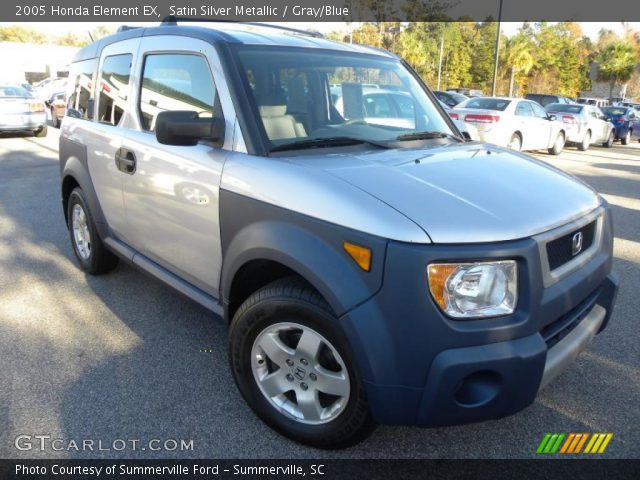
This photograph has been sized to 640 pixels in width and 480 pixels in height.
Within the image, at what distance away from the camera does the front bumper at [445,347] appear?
1.97 metres

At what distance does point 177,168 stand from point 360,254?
4.66ft

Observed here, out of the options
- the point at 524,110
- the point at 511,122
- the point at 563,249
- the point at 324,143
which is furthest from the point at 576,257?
the point at 524,110

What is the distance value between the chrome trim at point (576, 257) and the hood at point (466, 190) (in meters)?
0.03

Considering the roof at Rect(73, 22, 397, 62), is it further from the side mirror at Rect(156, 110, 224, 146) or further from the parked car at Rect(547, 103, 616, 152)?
the parked car at Rect(547, 103, 616, 152)

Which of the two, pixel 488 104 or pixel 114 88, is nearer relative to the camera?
pixel 114 88

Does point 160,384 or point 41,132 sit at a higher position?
point 41,132

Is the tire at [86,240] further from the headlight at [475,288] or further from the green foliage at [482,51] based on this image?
the green foliage at [482,51]

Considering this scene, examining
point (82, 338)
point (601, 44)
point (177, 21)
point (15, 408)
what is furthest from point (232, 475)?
point (601, 44)

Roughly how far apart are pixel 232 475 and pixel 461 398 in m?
1.10

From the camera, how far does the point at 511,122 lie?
43.1 ft

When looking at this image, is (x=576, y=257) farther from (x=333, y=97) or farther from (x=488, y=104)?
(x=488, y=104)

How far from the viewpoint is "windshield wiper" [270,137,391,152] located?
2.68m

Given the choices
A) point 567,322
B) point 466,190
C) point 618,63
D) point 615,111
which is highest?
point 618,63

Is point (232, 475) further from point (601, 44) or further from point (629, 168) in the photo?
point (601, 44)
